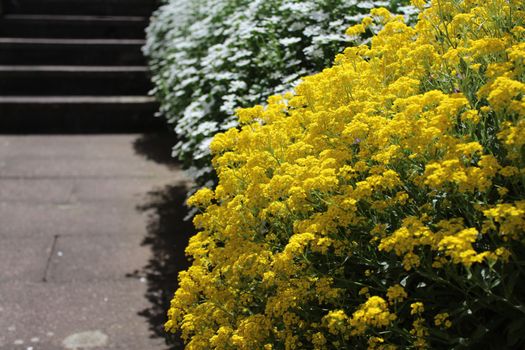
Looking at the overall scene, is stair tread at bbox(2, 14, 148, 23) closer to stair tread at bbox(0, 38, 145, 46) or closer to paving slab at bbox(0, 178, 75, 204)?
stair tread at bbox(0, 38, 145, 46)

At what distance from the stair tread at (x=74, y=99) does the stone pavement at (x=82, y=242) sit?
0.57 metres

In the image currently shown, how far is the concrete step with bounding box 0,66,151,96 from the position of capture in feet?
31.6

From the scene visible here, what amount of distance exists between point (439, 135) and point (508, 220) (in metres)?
0.39

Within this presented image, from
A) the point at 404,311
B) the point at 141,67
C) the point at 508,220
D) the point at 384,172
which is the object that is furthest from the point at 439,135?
the point at 141,67

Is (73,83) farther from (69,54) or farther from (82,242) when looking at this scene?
(82,242)

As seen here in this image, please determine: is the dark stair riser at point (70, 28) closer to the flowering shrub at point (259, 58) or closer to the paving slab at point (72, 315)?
the flowering shrub at point (259, 58)

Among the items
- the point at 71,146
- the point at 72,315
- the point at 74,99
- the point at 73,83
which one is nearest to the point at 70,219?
the point at 72,315

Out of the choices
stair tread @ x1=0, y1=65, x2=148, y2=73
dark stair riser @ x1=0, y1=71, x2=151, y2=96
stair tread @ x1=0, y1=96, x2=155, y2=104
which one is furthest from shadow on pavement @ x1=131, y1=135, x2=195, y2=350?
stair tread @ x1=0, y1=65, x2=148, y2=73

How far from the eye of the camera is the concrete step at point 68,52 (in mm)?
10156

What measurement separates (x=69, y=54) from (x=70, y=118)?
4.80 feet

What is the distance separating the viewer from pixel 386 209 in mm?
2602

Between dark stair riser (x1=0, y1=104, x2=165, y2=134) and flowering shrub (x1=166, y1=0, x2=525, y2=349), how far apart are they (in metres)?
6.15

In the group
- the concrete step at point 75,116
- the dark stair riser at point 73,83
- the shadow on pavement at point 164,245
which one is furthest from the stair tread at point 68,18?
the shadow on pavement at point 164,245

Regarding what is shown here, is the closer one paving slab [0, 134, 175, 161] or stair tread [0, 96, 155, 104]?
paving slab [0, 134, 175, 161]
